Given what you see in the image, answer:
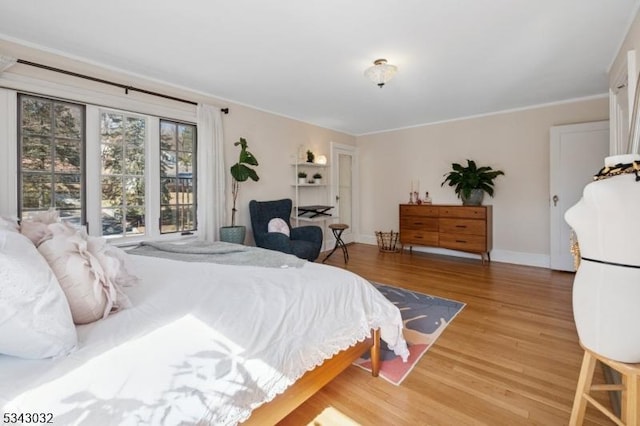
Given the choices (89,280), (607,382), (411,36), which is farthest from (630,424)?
(411,36)

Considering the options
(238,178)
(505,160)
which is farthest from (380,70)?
(505,160)

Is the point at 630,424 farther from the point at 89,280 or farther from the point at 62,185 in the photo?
the point at 62,185

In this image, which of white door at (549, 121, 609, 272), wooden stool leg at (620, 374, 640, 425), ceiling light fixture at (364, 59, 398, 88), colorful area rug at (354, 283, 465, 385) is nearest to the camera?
wooden stool leg at (620, 374, 640, 425)

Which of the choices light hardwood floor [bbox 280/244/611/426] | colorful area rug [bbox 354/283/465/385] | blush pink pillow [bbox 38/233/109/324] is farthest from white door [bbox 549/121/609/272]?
blush pink pillow [bbox 38/233/109/324]

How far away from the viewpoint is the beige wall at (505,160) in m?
4.11

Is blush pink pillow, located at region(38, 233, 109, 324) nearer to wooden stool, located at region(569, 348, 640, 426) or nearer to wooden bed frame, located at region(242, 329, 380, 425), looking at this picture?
wooden bed frame, located at region(242, 329, 380, 425)

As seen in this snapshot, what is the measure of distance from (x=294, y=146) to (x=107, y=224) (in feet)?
→ 9.19

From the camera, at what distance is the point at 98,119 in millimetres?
2695

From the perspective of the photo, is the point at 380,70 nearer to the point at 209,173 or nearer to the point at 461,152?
the point at 209,173

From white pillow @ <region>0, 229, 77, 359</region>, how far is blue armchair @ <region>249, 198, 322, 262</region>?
2607mm

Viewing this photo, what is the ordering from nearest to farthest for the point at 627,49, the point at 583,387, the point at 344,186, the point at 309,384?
the point at 583,387, the point at 309,384, the point at 627,49, the point at 344,186

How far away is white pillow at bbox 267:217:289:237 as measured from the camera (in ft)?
12.4

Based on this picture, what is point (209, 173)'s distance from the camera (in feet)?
11.2

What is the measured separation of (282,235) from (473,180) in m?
2.99
